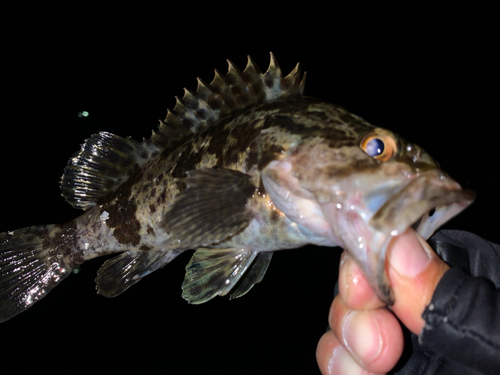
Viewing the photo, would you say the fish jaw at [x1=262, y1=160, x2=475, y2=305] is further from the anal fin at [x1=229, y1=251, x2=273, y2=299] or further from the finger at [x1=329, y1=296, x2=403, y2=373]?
the anal fin at [x1=229, y1=251, x2=273, y2=299]

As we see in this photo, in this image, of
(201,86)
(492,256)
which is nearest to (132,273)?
(201,86)

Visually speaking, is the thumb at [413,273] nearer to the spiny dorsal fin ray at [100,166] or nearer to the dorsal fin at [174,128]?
the dorsal fin at [174,128]

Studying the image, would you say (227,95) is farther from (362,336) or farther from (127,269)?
(362,336)

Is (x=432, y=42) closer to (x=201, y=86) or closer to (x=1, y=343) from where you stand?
(x=201, y=86)

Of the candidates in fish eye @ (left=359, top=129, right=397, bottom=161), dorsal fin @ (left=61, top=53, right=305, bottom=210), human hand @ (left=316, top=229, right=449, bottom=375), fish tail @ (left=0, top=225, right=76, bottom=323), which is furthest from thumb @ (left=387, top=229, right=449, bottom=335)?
fish tail @ (left=0, top=225, right=76, bottom=323)

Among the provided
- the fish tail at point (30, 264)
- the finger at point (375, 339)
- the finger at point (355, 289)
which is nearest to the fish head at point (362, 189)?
the finger at point (355, 289)

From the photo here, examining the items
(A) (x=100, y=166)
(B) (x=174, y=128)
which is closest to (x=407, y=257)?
(B) (x=174, y=128)
